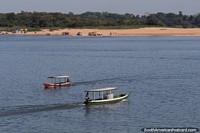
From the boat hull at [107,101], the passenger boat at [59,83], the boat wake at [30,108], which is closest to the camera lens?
the boat wake at [30,108]

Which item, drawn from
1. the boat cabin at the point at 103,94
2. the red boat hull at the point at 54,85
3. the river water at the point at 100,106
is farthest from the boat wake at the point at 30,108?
the red boat hull at the point at 54,85

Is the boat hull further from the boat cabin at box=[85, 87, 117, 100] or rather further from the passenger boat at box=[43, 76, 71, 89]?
the passenger boat at box=[43, 76, 71, 89]

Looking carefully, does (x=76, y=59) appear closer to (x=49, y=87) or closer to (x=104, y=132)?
(x=49, y=87)

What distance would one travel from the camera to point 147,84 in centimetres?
8769

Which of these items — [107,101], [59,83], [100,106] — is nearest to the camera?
[100,106]

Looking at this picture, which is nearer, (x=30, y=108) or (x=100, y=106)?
(x=30, y=108)

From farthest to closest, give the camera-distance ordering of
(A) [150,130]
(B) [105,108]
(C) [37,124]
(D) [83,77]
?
(D) [83,77]
(B) [105,108]
(C) [37,124]
(A) [150,130]

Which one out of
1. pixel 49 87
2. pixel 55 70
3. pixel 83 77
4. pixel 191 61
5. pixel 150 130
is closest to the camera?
pixel 150 130

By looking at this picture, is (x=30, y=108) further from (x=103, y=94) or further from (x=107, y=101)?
(x=103, y=94)

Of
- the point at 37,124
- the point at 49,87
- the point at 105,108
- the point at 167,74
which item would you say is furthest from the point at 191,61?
the point at 37,124

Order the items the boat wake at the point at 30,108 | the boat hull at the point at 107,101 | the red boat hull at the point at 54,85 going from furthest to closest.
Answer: the red boat hull at the point at 54,85
the boat hull at the point at 107,101
the boat wake at the point at 30,108

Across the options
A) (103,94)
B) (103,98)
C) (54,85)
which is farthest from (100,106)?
(54,85)

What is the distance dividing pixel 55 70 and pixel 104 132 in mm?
59341

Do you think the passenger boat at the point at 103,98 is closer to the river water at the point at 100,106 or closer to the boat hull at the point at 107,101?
the boat hull at the point at 107,101
